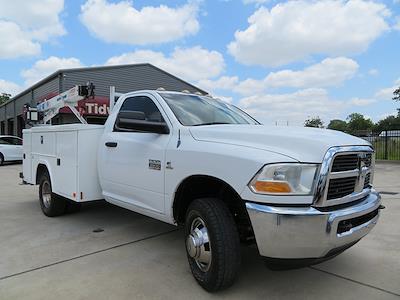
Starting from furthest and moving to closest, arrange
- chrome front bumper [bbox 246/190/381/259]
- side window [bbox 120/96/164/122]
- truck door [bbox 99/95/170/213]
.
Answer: side window [bbox 120/96/164/122] < truck door [bbox 99/95/170/213] < chrome front bumper [bbox 246/190/381/259]

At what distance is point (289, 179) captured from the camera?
3043 mm

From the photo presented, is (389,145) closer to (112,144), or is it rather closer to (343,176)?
(112,144)

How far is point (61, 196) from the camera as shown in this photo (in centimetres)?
634

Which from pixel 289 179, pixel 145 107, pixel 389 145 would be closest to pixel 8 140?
pixel 145 107

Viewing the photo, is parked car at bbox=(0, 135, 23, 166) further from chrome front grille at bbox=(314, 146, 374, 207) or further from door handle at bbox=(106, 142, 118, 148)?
chrome front grille at bbox=(314, 146, 374, 207)

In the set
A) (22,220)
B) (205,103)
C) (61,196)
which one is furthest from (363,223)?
(22,220)

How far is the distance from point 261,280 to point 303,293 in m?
0.45

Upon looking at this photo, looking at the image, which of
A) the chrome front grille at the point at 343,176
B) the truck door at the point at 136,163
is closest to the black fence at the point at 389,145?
the truck door at the point at 136,163

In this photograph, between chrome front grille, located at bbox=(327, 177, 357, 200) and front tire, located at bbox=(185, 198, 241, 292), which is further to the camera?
front tire, located at bbox=(185, 198, 241, 292)

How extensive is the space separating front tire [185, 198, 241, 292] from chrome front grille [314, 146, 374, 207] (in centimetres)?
81

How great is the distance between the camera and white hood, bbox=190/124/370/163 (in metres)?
3.13

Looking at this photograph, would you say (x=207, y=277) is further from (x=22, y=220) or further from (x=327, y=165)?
(x=22, y=220)

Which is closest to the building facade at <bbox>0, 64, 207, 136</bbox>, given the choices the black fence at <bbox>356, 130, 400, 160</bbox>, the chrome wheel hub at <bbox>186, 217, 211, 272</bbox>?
the black fence at <bbox>356, 130, 400, 160</bbox>

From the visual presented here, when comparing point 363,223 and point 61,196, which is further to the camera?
point 61,196
